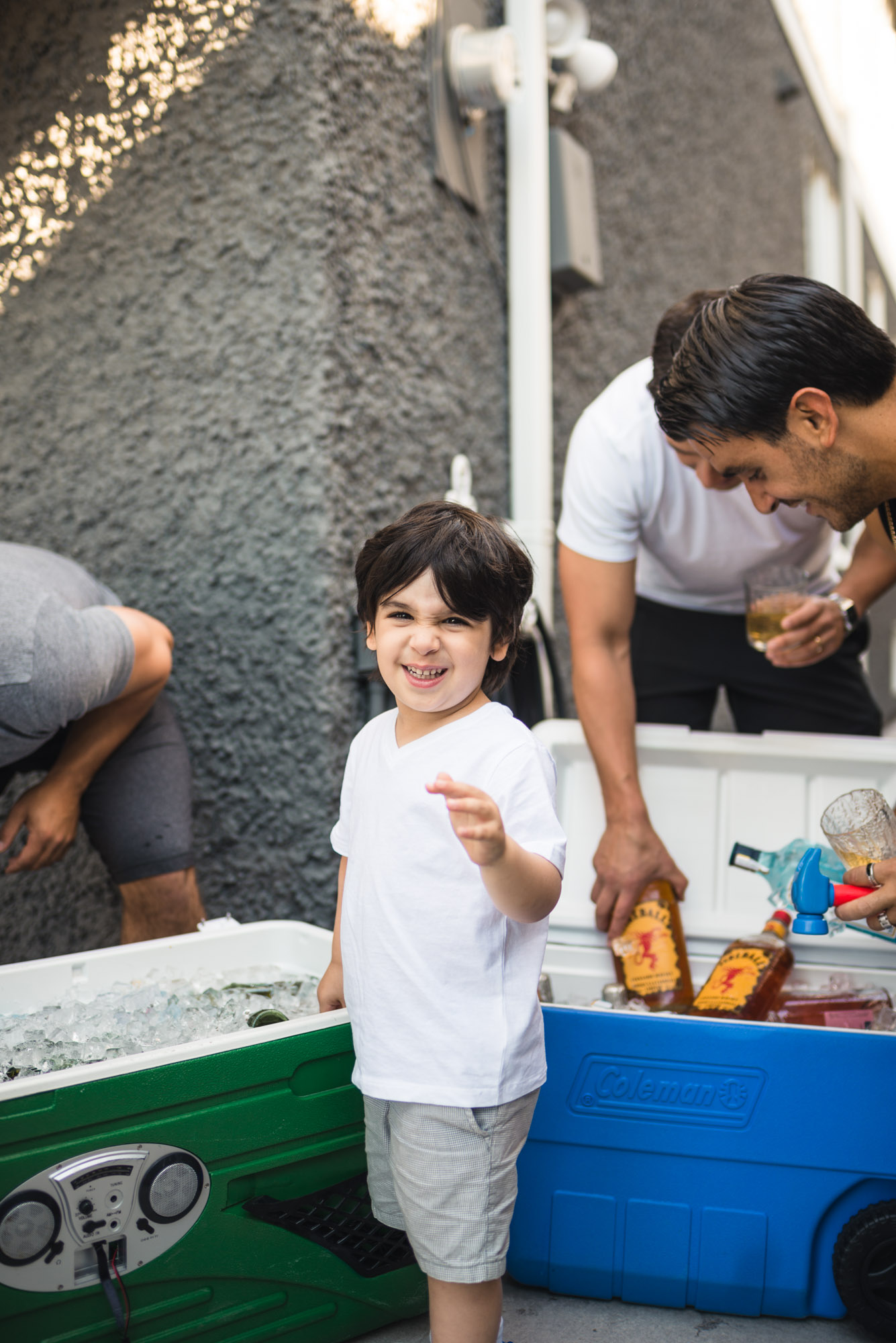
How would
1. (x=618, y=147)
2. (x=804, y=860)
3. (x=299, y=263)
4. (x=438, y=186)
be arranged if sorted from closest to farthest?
(x=804, y=860) < (x=299, y=263) < (x=438, y=186) < (x=618, y=147)

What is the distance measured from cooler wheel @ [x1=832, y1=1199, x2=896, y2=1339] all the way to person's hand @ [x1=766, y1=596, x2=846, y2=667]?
86 centimetres

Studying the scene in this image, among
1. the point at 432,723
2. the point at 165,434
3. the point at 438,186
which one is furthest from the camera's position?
the point at 438,186

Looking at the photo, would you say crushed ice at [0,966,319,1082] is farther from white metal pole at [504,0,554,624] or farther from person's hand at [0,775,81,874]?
white metal pole at [504,0,554,624]

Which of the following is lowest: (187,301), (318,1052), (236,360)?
(318,1052)

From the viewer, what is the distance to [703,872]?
183 cm

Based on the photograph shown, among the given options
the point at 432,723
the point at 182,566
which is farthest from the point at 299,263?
the point at 432,723

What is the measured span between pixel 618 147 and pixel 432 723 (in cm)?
288


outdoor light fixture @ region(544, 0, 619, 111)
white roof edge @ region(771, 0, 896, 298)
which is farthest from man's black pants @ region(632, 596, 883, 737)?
white roof edge @ region(771, 0, 896, 298)

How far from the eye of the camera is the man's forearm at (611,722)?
1.70 metres

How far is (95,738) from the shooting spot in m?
1.76

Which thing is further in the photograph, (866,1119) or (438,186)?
(438,186)

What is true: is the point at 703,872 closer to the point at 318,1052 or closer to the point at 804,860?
the point at 804,860

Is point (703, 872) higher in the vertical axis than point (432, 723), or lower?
lower

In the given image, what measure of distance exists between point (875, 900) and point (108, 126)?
7.07 feet
